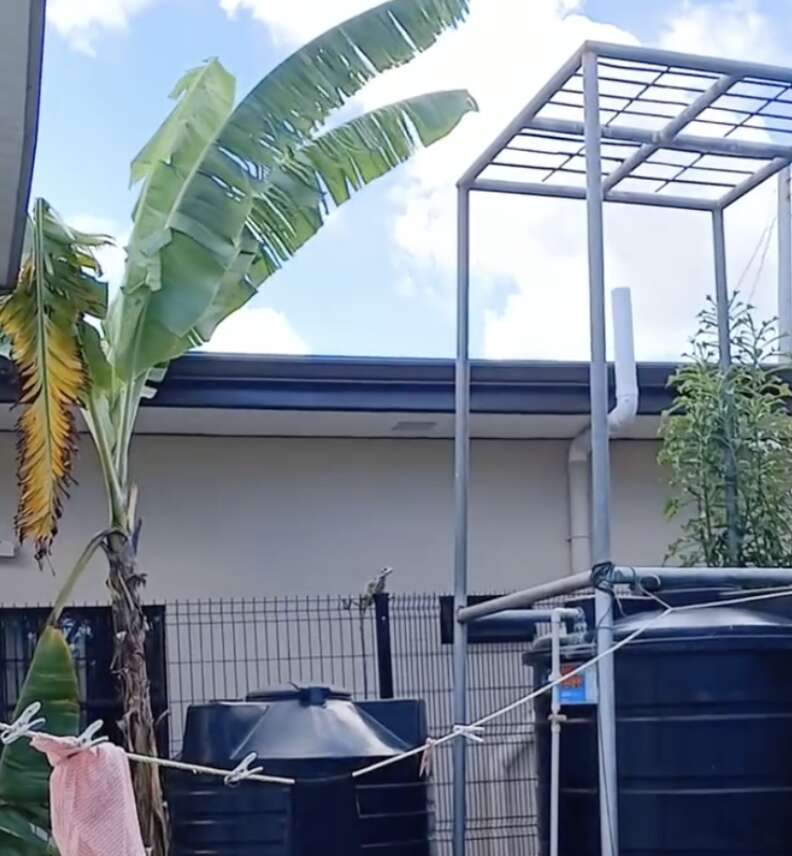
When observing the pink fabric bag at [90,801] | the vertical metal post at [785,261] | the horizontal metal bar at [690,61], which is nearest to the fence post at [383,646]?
the horizontal metal bar at [690,61]

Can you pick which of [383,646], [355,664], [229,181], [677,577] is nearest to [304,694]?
[677,577]

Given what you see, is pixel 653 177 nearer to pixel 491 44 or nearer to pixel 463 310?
pixel 463 310

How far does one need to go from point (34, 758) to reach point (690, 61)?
11.5 feet

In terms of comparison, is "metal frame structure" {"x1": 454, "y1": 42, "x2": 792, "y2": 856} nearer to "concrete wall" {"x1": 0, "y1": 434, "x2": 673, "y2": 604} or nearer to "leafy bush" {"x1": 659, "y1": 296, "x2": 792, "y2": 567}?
"leafy bush" {"x1": 659, "y1": 296, "x2": 792, "y2": 567}

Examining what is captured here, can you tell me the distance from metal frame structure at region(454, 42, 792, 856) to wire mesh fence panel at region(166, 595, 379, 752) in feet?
10.6

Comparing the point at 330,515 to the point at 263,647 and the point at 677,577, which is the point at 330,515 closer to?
the point at 263,647

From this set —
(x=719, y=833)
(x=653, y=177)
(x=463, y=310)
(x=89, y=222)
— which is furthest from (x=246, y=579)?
(x=719, y=833)

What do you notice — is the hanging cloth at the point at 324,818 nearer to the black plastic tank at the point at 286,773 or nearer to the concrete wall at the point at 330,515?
the black plastic tank at the point at 286,773

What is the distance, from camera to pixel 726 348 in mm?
5703

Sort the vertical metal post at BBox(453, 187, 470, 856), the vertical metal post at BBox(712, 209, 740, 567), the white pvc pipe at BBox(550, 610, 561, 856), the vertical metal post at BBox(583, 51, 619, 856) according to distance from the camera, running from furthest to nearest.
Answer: the vertical metal post at BBox(453, 187, 470, 856) → the vertical metal post at BBox(712, 209, 740, 567) → the white pvc pipe at BBox(550, 610, 561, 856) → the vertical metal post at BBox(583, 51, 619, 856)

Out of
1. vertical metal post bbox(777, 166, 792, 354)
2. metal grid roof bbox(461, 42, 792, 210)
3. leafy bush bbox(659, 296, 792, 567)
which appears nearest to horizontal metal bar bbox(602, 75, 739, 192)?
metal grid roof bbox(461, 42, 792, 210)

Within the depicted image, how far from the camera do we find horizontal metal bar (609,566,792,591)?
395cm

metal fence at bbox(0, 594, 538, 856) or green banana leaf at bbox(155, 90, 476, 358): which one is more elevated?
green banana leaf at bbox(155, 90, 476, 358)

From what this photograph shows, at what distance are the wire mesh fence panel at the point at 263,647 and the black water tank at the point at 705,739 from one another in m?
4.40
